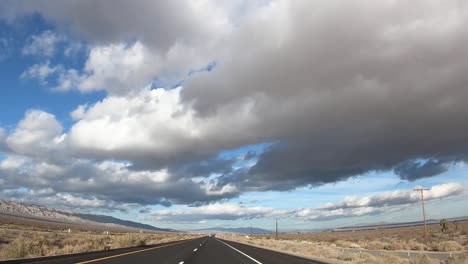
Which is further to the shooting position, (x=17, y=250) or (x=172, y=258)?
(x=172, y=258)


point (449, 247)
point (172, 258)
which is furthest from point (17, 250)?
point (449, 247)

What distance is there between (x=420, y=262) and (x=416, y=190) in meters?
50.1

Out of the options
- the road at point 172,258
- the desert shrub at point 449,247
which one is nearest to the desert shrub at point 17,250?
A: the road at point 172,258

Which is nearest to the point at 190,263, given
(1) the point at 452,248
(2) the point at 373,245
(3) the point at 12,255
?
(3) the point at 12,255

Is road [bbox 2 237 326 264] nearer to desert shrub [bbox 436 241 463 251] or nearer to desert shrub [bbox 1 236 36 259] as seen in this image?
desert shrub [bbox 1 236 36 259]

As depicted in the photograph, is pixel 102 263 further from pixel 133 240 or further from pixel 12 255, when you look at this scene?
pixel 133 240

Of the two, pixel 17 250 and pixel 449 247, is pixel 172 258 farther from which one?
pixel 449 247

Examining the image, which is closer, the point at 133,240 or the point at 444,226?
the point at 133,240

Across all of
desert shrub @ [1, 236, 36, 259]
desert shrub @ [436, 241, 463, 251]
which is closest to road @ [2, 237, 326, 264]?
desert shrub @ [1, 236, 36, 259]

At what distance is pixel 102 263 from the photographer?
60.4ft

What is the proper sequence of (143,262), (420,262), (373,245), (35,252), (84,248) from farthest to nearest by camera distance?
(373,245) < (84,248) < (35,252) < (420,262) < (143,262)

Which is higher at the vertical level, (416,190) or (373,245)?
(416,190)

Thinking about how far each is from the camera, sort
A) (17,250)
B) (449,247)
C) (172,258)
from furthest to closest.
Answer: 1. (449,247)
2. (172,258)
3. (17,250)

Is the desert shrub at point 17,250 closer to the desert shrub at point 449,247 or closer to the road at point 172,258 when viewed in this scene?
the road at point 172,258
